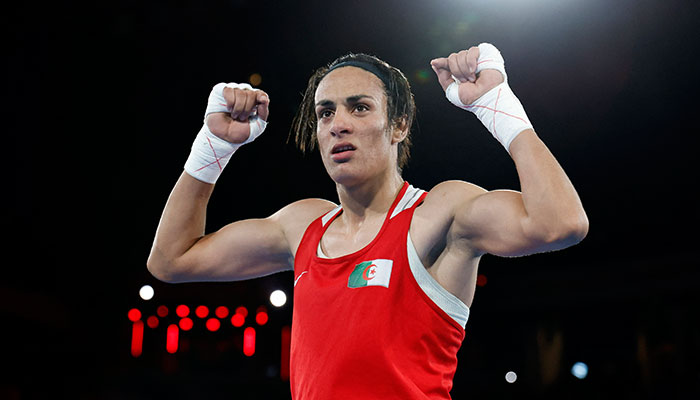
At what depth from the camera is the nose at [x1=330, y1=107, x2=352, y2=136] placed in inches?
71.7

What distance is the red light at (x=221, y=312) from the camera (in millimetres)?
7819

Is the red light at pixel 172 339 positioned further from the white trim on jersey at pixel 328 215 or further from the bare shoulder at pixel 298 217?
the white trim on jersey at pixel 328 215

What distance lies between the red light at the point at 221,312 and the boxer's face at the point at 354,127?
6.25m

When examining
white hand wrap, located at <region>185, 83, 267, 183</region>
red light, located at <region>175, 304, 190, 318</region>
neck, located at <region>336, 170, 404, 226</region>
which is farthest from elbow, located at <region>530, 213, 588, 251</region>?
red light, located at <region>175, 304, 190, 318</region>

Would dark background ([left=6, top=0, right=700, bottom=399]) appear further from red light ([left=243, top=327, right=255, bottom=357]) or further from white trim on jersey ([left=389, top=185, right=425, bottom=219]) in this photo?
white trim on jersey ([left=389, top=185, right=425, bottom=219])

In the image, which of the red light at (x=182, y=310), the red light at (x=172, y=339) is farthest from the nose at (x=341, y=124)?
the red light at (x=172, y=339)

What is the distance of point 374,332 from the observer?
5.10 feet

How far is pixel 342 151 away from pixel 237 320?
6489 millimetres

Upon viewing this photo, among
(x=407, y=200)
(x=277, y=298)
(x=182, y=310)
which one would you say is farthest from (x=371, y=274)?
(x=277, y=298)

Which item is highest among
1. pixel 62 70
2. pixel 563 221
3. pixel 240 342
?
pixel 62 70

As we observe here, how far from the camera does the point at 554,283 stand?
8500 mm

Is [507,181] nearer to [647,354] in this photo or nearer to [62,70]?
[647,354]

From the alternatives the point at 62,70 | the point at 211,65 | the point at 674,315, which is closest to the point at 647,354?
the point at 674,315

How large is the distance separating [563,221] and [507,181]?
16.3 feet
